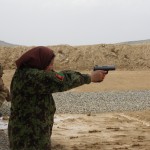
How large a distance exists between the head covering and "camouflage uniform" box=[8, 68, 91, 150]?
0.06m

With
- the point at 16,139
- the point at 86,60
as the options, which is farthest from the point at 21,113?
the point at 86,60

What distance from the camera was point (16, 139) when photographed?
400cm

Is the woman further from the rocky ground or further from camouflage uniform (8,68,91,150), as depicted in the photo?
the rocky ground

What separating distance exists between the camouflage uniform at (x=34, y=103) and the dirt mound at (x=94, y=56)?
3436 centimetres

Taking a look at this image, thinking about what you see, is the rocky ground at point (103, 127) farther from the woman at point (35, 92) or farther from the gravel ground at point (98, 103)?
the woman at point (35, 92)

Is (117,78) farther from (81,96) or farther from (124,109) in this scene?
(124,109)

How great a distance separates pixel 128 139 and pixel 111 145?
624 mm

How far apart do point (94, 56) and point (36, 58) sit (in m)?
37.5

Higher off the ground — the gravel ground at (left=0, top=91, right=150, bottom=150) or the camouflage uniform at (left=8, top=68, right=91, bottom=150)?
the camouflage uniform at (left=8, top=68, right=91, bottom=150)

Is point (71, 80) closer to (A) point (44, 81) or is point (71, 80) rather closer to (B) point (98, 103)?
(A) point (44, 81)

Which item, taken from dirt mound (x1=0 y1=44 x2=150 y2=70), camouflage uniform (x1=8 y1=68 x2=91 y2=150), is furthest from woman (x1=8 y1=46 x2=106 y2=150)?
dirt mound (x1=0 y1=44 x2=150 y2=70)

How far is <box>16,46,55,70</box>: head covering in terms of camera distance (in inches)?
148

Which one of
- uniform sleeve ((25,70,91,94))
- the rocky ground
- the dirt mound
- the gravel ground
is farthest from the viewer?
the dirt mound

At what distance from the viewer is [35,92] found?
12.5ft
